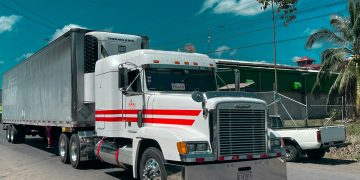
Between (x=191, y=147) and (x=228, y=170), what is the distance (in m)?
0.73

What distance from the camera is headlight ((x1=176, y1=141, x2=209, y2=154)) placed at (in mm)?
6883

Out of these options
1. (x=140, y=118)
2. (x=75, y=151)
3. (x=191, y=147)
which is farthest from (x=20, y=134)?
(x=191, y=147)

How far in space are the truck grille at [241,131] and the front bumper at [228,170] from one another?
0.23m

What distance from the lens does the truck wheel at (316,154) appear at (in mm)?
13734

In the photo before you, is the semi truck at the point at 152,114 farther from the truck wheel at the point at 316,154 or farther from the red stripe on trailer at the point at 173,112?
the truck wheel at the point at 316,154

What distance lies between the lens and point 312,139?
500 inches

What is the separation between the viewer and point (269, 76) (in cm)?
3572

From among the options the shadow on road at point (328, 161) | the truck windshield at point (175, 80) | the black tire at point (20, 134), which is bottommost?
the shadow on road at point (328, 161)

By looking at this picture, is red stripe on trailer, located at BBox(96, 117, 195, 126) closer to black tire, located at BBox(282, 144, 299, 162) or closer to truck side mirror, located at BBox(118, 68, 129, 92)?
truck side mirror, located at BBox(118, 68, 129, 92)

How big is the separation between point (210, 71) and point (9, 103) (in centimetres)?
1598

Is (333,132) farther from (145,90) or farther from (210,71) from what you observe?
(145,90)

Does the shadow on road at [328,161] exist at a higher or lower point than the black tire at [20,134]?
lower

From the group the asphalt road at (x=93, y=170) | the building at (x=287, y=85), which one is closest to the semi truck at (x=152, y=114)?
the asphalt road at (x=93, y=170)

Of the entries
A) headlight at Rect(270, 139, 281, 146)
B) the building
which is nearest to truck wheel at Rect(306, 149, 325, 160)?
headlight at Rect(270, 139, 281, 146)
